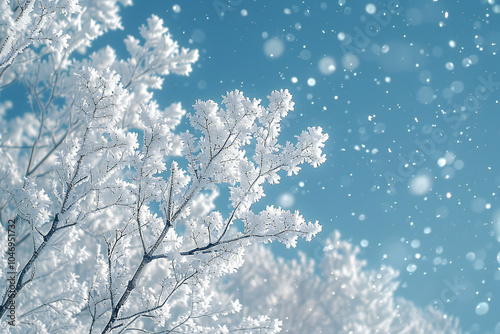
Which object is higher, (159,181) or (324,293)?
(324,293)

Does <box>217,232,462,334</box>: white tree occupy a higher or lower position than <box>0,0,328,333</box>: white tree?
higher

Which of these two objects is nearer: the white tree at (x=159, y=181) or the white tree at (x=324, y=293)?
the white tree at (x=159, y=181)

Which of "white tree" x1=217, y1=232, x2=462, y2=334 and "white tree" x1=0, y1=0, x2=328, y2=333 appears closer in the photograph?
"white tree" x1=0, y1=0, x2=328, y2=333

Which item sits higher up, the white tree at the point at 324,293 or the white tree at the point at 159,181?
the white tree at the point at 324,293

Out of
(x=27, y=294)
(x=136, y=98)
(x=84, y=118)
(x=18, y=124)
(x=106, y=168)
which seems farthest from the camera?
(x=18, y=124)

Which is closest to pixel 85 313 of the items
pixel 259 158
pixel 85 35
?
pixel 259 158

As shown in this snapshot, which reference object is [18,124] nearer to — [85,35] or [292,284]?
[85,35]

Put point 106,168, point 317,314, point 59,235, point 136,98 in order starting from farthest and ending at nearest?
point 317,314
point 136,98
point 59,235
point 106,168

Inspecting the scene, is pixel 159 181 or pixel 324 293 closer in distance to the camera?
pixel 159 181
